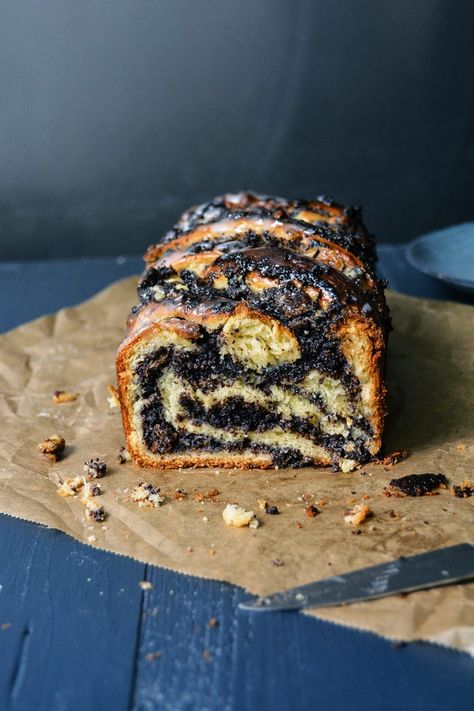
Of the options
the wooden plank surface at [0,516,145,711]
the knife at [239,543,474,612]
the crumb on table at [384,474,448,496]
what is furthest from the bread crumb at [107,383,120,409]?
the knife at [239,543,474,612]

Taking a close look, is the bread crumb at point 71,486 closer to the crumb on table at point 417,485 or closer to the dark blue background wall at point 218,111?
the crumb on table at point 417,485

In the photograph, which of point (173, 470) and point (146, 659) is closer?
point (146, 659)

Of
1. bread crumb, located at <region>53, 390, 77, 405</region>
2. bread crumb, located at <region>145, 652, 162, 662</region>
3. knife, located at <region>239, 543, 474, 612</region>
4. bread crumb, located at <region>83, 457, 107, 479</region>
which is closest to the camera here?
bread crumb, located at <region>145, 652, 162, 662</region>

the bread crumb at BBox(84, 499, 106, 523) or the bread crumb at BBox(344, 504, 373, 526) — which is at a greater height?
the bread crumb at BBox(344, 504, 373, 526)

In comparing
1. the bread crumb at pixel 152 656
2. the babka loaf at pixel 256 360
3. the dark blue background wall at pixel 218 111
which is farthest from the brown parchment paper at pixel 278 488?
the dark blue background wall at pixel 218 111

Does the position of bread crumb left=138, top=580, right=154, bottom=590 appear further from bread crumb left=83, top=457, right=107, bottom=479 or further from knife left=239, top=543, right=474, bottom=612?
bread crumb left=83, top=457, right=107, bottom=479

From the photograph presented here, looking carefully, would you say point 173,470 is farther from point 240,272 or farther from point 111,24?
point 111,24

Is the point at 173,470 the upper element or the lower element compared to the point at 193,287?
lower

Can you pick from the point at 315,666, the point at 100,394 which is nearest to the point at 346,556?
the point at 315,666
